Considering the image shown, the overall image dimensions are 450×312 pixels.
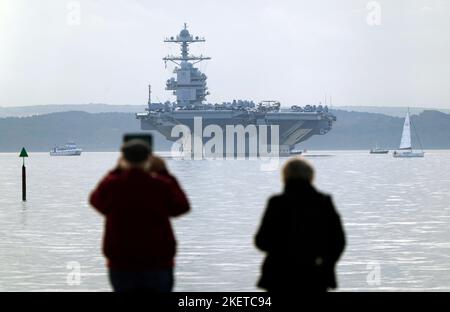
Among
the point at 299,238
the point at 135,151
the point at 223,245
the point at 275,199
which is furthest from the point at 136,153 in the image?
the point at 223,245

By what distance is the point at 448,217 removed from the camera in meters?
41.0

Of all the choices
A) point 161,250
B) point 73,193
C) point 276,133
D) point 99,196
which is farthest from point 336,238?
point 276,133

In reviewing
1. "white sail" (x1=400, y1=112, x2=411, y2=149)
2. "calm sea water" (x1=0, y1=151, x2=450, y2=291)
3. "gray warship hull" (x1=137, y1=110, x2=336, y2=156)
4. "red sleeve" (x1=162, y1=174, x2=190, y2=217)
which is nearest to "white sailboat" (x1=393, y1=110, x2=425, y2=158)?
"white sail" (x1=400, y1=112, x2=411, y2=149)

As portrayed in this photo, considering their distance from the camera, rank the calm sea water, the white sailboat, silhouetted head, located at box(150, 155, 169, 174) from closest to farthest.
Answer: silhouetted head, located at box(150, 155, 169, 174) → the calm sea water → the white sailboat

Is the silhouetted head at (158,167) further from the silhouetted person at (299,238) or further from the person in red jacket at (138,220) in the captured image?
the silhouetted person at (299,238)

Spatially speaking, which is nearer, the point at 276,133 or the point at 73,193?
the point at 73,193

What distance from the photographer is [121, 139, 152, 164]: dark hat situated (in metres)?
7.02

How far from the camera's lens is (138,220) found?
7.05m

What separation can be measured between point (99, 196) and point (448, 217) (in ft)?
116

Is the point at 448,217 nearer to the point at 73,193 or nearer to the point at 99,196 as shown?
the point at 73,193

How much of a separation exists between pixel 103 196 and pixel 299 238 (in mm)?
1335

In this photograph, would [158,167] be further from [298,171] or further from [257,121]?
[257,121]

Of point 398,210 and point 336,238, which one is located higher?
point 336,238

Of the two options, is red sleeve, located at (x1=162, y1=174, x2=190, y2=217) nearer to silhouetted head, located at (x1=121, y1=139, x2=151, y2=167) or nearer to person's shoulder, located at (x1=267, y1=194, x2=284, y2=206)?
silhouetted head, located at (x1=121, y1=139, x2=151, y2=167)
